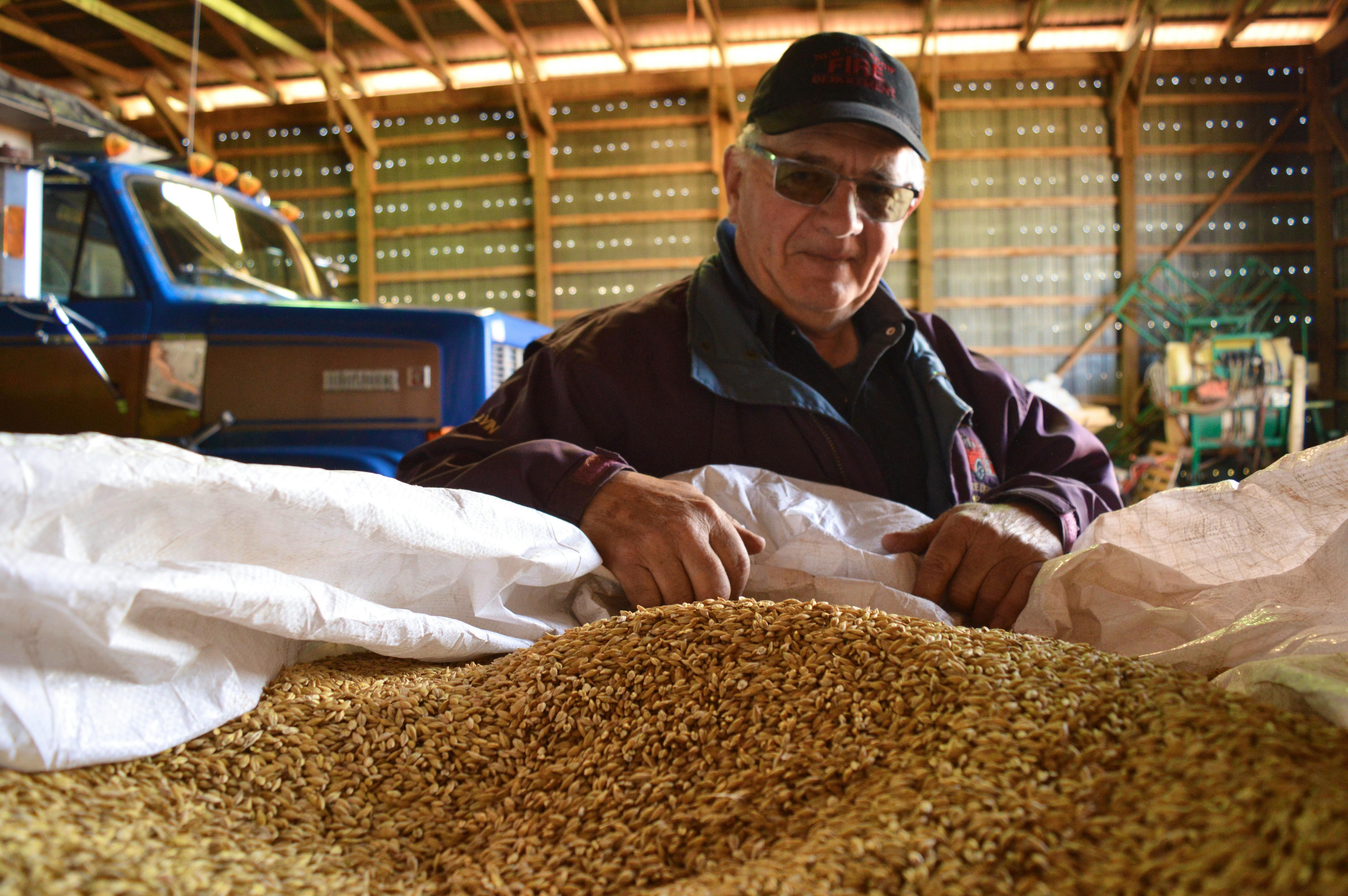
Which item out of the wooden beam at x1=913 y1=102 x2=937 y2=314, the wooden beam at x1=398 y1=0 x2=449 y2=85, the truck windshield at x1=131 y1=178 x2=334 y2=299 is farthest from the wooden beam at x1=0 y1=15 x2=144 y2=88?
the wooden beam at x1=913 y1=102 x2=937 y2=314

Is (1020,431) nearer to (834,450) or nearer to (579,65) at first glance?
(834,450)

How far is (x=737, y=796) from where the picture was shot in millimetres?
727

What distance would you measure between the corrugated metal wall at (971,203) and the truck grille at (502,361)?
508 cm

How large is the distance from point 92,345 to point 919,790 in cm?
386

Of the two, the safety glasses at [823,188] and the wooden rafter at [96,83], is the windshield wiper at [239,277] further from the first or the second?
the wooden rafter at [96,83]

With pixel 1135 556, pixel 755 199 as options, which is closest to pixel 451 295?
pixel 755 199

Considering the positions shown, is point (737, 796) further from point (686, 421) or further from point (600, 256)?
point (600, 256)

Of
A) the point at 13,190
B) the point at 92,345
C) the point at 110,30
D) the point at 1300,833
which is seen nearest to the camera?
the point at 1300,833

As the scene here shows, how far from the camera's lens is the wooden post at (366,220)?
9172 mm

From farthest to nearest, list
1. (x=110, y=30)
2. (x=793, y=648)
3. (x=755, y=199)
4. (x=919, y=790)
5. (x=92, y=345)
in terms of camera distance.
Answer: (x=110, y=30)
(x=92, y=345)
(x=755, y=199)
(x=793, y=648)
(x=919, y=790)

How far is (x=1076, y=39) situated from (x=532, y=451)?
9152 millimetres

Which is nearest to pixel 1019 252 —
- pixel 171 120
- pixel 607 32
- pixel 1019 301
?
pixel 1019 301

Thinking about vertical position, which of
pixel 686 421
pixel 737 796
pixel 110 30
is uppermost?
pixel 110 30

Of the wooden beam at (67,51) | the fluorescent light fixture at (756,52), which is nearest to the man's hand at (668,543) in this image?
the fluorescent light fixture at (756,52)
